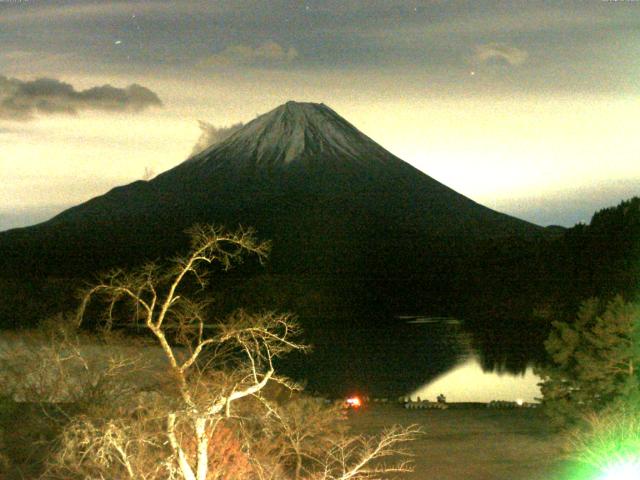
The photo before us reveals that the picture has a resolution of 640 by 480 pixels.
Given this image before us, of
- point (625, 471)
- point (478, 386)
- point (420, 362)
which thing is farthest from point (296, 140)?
point (625, 471)

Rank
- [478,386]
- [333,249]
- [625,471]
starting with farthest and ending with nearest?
[333,249] < [478,386] < [625,471]

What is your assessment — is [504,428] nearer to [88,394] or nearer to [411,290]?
[88,394]

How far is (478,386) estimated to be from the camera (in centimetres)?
2952

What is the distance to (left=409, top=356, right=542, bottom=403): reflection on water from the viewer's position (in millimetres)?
27078

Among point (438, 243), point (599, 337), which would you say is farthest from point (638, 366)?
point (438, 243)

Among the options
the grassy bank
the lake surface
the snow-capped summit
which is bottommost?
the lake surface

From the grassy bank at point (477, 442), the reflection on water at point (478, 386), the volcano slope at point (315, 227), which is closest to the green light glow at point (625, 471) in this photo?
the grassy bank at point (477, 442)

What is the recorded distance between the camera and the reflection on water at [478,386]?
88.8 feet

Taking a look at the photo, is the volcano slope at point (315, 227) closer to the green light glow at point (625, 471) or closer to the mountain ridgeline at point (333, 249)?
the mountain ridgeline at point (333, 249)

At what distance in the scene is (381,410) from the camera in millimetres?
19312

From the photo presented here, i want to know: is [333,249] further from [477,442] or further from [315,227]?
[477,442]

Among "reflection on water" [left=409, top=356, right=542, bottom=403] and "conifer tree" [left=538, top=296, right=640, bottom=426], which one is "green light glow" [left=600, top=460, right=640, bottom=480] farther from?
"reflection on water" [left=409, top=356, right=542, bottom=403]

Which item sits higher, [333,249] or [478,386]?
[333,249]

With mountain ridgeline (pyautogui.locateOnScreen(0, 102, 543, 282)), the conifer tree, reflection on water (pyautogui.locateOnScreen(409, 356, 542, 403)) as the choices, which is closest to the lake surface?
reflection on water (pyautogui.locateOnScreen(409, 356, 542, 403))
